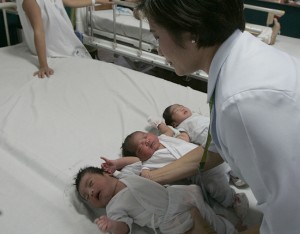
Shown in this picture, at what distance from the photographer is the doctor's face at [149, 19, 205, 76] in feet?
2.46

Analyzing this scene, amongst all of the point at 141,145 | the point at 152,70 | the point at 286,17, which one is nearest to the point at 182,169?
the point at 141,145

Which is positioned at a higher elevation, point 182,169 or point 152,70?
point 182,169

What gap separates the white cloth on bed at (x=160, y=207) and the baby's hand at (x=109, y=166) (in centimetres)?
16

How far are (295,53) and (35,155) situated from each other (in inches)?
Answer: 92.3

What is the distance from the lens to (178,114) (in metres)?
1.63

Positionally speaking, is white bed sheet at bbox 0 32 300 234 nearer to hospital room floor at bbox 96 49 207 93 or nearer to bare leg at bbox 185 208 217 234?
bare leg at bbox 185 208 217 234

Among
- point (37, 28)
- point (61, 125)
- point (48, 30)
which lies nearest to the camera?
point (61, 125)

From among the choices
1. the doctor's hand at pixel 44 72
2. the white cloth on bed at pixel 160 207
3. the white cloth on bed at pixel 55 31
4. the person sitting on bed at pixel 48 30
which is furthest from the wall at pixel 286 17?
the white cloth on bed at pixel 160 207

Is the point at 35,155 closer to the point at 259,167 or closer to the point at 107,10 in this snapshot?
the point at 259,167

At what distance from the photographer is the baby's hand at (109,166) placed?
127 cm

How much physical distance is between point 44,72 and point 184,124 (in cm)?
114

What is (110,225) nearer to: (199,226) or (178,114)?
(199,226)

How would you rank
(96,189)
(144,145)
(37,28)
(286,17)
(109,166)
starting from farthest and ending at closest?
(286,17), (37,28), (144,145), (109,166), (96,189)

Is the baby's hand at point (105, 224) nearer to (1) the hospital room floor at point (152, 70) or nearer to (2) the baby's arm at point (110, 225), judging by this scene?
(2) the baby's arm at point (110, 225)
